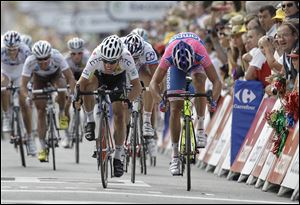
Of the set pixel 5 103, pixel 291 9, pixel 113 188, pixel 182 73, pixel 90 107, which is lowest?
pixel 113 188

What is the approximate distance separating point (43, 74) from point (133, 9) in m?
18.3

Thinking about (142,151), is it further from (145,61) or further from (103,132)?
(103,132)

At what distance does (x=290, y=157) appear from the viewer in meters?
16.2

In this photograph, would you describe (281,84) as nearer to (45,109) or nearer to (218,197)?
(218,197)

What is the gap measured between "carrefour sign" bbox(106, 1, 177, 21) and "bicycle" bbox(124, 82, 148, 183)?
65.5 ft

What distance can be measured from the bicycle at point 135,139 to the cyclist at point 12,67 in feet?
11.2

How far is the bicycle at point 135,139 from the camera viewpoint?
1830 centimetres

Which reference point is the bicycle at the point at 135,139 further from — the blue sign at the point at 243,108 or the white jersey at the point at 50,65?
the white jersey at the point at 50,65

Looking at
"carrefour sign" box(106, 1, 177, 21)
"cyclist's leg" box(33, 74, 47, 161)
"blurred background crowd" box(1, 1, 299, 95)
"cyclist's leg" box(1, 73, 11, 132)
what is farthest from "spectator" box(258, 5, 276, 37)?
"carrefour sign" box(106, 1, 177, 21)

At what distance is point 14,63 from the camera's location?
23656 millimetres

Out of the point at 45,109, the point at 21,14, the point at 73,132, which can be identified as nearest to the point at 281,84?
the point at 45,109

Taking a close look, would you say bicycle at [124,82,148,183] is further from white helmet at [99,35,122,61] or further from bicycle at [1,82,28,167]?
bicycle at [1,82,28,167]

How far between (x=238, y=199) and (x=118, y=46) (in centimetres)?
288

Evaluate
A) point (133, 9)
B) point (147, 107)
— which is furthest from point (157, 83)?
point (133, 9)
